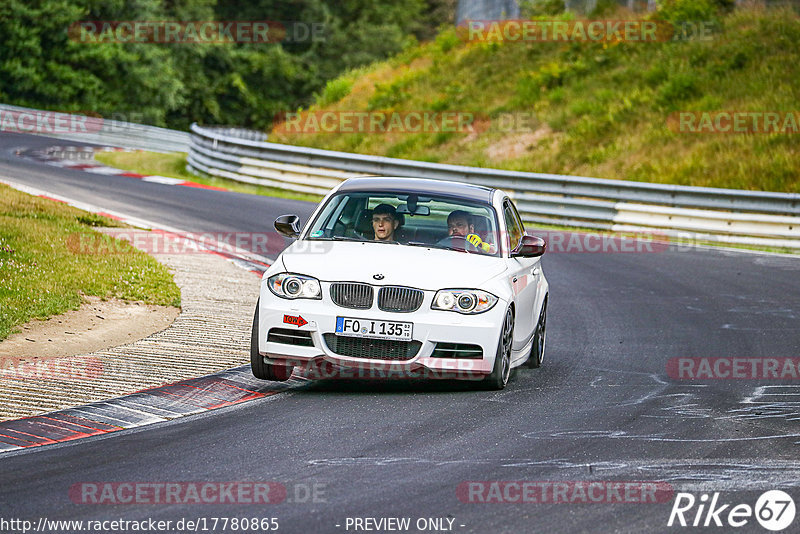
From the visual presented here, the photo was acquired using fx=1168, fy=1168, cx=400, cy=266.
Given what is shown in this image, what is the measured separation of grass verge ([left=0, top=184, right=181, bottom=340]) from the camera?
10.9 meters

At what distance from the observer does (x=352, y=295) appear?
845cm

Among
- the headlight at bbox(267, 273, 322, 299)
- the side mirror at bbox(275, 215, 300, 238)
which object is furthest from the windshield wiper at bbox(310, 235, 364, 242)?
the headlight at bbox(267, 273, 322, 299)

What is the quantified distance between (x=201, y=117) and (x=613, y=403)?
165 ft

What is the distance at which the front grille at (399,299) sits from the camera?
8.44 metres

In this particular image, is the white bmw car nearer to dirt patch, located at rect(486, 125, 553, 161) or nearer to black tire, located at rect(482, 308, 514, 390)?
black tire, located at rect(482, 308, 514, 390)

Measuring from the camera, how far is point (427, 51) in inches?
1614

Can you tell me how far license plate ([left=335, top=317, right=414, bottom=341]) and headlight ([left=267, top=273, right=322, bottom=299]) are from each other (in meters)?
0.30

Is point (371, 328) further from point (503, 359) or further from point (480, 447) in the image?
point (480, 447)

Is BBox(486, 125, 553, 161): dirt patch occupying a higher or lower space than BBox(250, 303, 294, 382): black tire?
higher

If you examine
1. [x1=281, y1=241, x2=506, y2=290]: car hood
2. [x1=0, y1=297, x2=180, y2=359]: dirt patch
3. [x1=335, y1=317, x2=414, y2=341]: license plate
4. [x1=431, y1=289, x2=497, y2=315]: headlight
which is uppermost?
[x1=281, y1=241, x2=506, y2=290]: car hood

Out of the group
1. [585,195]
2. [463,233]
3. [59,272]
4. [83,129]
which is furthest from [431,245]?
[83,129]

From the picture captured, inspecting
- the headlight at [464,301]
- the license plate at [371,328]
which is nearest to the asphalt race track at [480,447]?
the license plate at [371,328]

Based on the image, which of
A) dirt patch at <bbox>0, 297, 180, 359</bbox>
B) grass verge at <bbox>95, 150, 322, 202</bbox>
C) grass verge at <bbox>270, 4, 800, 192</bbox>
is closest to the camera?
dirt patch at <bbox>0, 297, 180, 359</bbox>

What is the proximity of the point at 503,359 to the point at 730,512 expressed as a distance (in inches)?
130
